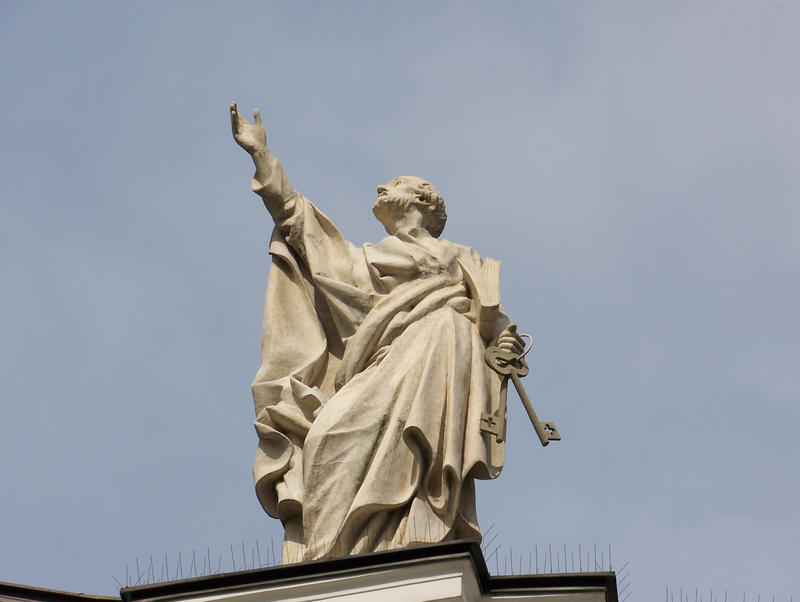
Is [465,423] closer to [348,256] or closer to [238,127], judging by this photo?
[348,256]

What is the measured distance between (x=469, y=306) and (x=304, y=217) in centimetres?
160

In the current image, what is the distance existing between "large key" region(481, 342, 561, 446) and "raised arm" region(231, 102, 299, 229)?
2.15 metres

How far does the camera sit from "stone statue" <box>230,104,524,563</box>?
16703 millimetres

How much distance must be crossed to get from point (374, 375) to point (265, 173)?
219 centimetres

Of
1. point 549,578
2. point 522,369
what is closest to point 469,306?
point 522,369

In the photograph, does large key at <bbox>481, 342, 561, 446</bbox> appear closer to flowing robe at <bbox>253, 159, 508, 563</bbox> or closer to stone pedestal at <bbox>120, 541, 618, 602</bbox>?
flowing robe at <bbox>253, 159, 508, 563</bbox>

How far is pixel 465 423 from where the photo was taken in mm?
17219

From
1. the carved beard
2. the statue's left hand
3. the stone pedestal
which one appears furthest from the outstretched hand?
the stone pedestal

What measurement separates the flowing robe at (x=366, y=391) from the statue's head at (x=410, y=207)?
177mm

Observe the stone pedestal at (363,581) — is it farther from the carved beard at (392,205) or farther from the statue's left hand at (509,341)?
the carved beard at (392,205)

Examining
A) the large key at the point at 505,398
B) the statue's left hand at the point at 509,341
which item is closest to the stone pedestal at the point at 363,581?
the large key at the point at 505,398

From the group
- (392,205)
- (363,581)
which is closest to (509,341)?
(392,205)

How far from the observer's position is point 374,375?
17422 mm

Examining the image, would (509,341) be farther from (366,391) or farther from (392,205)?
(392,205)
